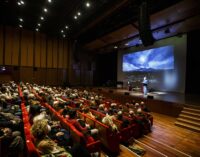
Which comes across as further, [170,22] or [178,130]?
[170,22]

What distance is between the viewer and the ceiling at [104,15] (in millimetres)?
6553

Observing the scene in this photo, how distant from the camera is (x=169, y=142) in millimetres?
3936

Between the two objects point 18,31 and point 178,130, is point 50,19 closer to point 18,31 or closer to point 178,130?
point 18,31

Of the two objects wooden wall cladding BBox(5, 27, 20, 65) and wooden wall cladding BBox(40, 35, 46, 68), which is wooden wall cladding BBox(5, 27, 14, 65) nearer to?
wooden wall cladding BBox(5, 27, 20, 65)

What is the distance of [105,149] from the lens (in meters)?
3.44

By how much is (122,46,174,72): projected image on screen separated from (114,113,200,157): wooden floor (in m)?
5.58

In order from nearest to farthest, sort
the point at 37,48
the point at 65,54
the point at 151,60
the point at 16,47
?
1. the point at 151,60
2. the point at 16,47
3. the point at 37,48
4. the point at 65,54

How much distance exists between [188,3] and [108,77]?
11.6m

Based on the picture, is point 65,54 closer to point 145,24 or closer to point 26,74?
point 26,74

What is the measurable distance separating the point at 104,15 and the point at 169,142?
23.2ft

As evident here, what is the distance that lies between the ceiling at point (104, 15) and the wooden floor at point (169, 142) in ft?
A: 15.1

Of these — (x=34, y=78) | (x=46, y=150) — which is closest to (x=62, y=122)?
(x=46, y=150)

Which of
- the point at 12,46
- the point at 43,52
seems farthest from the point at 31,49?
the point at 12,46

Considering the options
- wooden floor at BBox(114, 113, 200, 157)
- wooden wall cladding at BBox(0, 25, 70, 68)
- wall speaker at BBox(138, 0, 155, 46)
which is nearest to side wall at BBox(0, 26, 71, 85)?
wooden wall cladding at BBox(0, 25, 70, 68)
